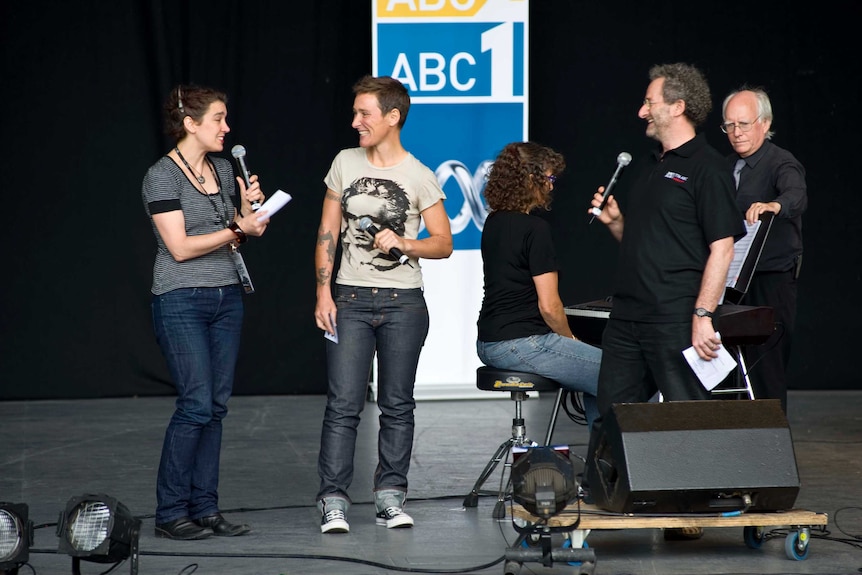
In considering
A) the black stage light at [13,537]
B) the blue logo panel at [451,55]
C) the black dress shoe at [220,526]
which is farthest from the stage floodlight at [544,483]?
the blue logo panel at [451,55]

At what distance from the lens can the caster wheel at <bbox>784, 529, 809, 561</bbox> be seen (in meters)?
3.55

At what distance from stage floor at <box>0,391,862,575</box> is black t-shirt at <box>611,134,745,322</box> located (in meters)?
0.82

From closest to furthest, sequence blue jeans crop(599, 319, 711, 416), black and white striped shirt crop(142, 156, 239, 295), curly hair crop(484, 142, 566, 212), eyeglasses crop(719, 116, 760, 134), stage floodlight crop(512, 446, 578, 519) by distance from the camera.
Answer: stage floodlight crop(512, 446, 578, 519), blue jeans crop(599, 319, 711, 416), black and white striped shirt crop(142, 156, 239, 295), curly hair crop(484, 142, 566, 212), eyeglasses crop(719, 116, 760, 134)

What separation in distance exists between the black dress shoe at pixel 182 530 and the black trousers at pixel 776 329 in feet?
7.54

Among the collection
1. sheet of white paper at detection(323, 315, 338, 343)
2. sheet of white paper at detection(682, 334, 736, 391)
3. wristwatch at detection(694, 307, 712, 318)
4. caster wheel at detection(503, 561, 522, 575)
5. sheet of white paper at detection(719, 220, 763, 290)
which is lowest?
caster wheel at detection(503, 561, 522, 575)

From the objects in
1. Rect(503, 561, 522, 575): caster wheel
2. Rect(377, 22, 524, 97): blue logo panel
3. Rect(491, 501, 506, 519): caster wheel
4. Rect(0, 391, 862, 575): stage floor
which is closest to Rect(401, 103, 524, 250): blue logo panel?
Rect(377, 22, 524, 97): blue logo panel

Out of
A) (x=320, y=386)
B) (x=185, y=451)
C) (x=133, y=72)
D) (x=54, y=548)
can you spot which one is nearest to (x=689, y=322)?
(x=185, y=451)

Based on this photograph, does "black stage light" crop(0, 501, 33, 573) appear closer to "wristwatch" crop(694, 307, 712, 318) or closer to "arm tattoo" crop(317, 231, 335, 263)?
"arm tattoo" crop(317, 231, 335, 263)

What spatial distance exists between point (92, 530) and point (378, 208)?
1481mm

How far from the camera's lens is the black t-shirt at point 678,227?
11.9 ft

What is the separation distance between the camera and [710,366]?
363cm

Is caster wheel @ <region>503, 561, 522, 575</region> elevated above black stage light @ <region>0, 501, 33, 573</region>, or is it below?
below

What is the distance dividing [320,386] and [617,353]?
12.7 ft

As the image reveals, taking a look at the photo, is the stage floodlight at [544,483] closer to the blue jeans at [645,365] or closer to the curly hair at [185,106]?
the blue jeans at [645,365]
